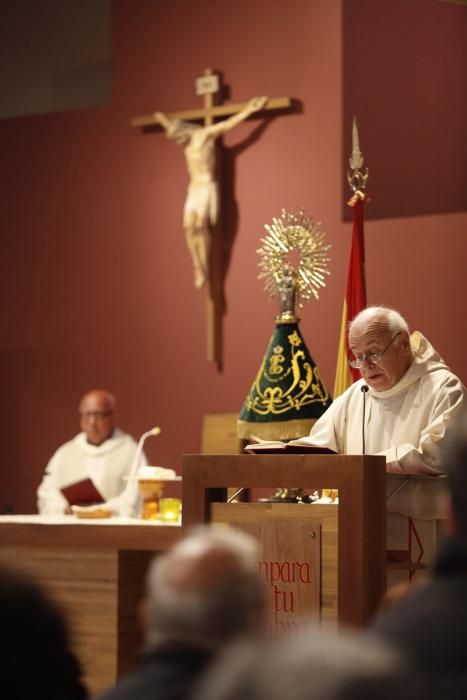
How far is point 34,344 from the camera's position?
10484mm

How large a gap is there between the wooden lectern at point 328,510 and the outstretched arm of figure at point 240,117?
496 cm

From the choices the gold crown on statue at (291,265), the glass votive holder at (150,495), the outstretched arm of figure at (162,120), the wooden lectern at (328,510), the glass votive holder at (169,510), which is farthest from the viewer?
the outstretched arm of figure at (162,120)

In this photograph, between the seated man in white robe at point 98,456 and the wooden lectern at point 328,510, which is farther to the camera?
the seated man in white robe at point 98,456

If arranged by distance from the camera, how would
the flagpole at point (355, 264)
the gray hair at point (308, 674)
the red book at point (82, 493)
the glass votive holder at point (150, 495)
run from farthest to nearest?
the red book at point (82, 493)
the glass votive holder at point (150, 495)
the flagpole at point (355, 264)
the gray hair at point (308, 674)

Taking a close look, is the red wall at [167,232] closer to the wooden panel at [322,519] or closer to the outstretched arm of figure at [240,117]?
the outstretched arm of figure at [240,117]

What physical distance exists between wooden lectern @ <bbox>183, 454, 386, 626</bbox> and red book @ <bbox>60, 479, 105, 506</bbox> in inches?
116

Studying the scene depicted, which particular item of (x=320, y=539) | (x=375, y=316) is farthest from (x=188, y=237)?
(x=320, y=539)

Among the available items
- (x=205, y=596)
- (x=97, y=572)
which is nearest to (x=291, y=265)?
(x=97, y=572)

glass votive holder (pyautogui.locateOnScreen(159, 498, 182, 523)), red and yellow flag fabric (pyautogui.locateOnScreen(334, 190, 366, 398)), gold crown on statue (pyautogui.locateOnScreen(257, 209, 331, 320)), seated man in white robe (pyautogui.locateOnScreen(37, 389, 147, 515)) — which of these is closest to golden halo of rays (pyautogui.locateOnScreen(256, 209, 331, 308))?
gold crown on statue (pyautogui.locateOnScreen(257, 209, 331, 320))

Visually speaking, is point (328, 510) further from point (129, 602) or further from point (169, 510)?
point (169, 510)

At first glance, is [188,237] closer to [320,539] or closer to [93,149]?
[93,149]

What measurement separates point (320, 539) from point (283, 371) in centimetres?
176

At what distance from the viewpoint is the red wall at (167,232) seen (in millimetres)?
9172

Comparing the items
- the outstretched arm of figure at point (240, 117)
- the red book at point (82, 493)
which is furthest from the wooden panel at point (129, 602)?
the outstretched arm of figure at point (240, 117)
